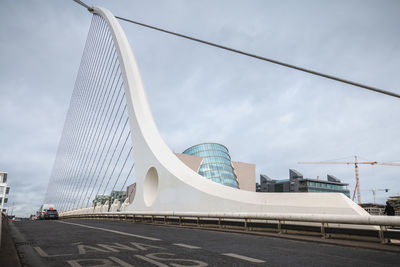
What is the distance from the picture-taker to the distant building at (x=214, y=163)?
70188mm

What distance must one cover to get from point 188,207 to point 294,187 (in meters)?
112

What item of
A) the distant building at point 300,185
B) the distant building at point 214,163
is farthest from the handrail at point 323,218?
the distant building at point 300,185

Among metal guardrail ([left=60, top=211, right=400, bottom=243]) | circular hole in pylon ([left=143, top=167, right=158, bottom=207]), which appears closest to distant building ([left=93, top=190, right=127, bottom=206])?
circular hole in pylon ([left=143, top=167, right=158, bottom=207])

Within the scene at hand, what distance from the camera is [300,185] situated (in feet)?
396

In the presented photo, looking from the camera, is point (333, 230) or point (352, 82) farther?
point (333, 230)

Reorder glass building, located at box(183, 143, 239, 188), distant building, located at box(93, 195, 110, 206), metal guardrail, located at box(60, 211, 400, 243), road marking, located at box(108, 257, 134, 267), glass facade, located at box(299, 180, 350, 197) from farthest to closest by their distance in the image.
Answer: glass facade, located at box(299, 180, 350, 197)
glass building, located at box(183, 143, 239, 188)
distant building, located at box(93, 195, 110, 206)
metal guardrail, located at box(60, 211, 400, 243)
road marking, located at box(108, 257, 134, 267)

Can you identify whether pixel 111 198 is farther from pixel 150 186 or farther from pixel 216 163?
pixel 216 163

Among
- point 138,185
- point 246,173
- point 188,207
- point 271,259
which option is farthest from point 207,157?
point 271,259

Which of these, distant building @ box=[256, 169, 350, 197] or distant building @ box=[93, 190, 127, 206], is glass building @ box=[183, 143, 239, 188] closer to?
distant building @ box=[93, 190, 127, 206]

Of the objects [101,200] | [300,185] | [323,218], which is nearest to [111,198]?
[101,200]

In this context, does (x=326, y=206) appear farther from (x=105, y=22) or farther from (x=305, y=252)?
(x=105, y=22)

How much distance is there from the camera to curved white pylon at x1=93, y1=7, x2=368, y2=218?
36.4ft

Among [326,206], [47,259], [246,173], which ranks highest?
[246,173]

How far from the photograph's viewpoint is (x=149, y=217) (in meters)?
21.0
